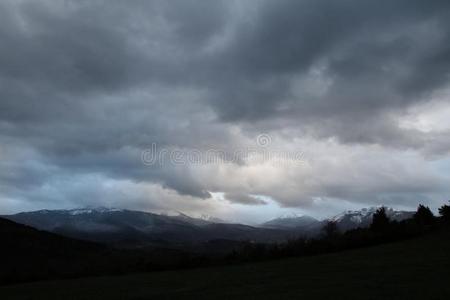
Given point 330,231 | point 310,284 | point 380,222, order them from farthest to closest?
point 380,222, point 330,231, point 310,284

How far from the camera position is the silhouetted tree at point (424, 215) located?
1842 inches

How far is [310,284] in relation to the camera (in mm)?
17938

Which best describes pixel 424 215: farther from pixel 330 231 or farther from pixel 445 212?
pixel 330 231

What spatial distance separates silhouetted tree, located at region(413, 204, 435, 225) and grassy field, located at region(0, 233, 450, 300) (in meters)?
19.9

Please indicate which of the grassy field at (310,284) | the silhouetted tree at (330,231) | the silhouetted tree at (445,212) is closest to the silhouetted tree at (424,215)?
the silhouetted tree at (445,212)

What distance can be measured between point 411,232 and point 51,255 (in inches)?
1916

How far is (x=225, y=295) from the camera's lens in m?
16.8

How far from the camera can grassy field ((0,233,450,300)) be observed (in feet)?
50.1

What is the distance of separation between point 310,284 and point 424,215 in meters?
34.8

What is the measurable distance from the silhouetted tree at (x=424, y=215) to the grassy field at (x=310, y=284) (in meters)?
19.9

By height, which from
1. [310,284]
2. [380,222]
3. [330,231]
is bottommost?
[310,284]

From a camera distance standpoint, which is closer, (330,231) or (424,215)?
(330,231)

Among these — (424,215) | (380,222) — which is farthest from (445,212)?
(380,222)

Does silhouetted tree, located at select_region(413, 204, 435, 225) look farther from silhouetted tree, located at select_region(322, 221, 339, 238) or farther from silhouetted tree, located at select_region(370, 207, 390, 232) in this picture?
silhouetted tree, located at select_region(322, 221, 339, 238)
